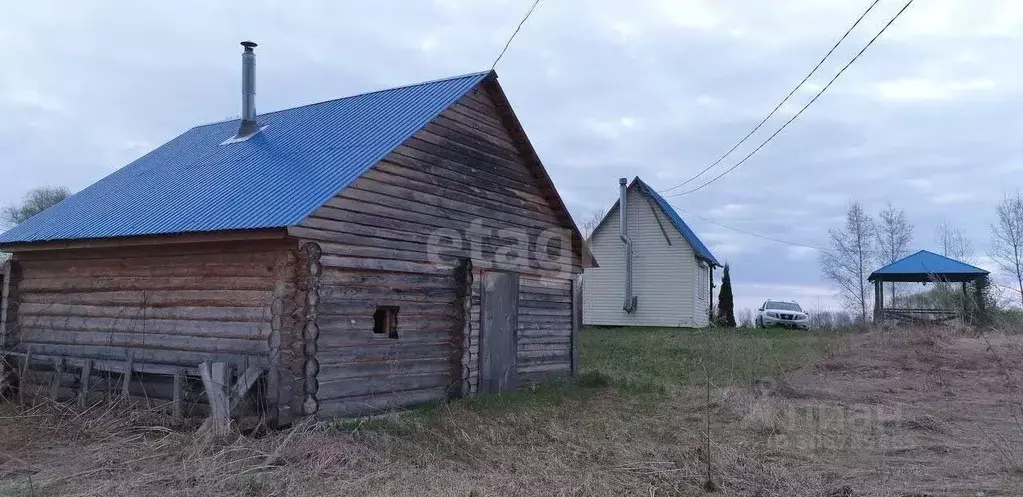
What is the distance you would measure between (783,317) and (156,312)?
31.0 m

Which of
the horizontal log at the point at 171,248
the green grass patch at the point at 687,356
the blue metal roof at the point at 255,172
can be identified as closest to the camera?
the horizontal log at the point at 171,248

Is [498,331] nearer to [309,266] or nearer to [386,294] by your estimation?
[386,294]

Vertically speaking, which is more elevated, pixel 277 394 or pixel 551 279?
pixel 551 279

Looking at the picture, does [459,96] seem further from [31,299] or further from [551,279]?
[31,299]

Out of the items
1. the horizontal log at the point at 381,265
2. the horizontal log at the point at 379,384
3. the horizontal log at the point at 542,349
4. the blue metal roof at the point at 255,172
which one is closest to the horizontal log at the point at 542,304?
the horizontal log at the point at 542,349

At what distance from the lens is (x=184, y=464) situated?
8.69 m

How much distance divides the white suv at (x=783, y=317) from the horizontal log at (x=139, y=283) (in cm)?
3072

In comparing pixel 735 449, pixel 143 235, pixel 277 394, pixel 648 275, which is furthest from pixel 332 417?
pixel 648 275

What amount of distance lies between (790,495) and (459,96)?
28.6ft

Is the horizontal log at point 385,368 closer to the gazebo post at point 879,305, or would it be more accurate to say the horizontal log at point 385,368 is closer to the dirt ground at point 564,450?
the dirt ground at point 564,450

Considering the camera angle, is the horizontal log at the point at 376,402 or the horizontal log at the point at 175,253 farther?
the horizontal log at the point at 376,402

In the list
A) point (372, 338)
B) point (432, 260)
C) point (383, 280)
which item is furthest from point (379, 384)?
point (432, 260)

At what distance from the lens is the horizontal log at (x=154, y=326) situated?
11.1m

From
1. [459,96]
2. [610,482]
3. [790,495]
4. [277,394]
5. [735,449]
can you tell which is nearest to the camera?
[790,495]
